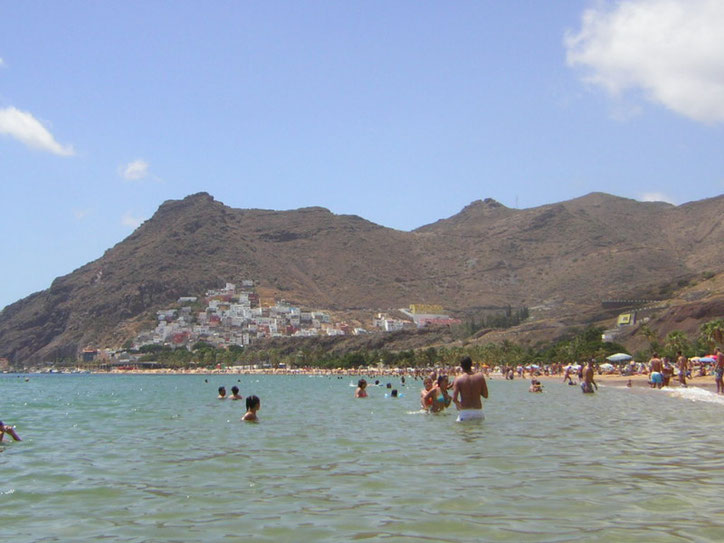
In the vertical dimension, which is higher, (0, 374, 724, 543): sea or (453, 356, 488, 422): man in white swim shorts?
(453, 356, 488, 422): man in white swim shorts

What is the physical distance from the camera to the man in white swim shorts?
15.8 meters

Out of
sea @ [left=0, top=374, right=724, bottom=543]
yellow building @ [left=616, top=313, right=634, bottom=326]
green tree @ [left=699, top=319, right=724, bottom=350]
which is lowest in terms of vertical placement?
sea @ [left=0, top=374, right=724, bottom=543]

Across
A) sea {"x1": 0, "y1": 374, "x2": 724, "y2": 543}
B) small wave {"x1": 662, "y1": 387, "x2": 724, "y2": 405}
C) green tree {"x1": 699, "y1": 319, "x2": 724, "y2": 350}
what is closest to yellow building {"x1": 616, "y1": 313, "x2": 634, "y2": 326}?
green tree {"x1": 699, "y1": 319, "x2": 724, "y2": 350}

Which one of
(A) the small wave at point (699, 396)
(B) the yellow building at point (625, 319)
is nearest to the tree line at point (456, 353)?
(B) the yellow building at point (625, 319)

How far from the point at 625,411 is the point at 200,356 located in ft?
542

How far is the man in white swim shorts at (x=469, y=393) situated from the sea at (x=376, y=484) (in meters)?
Answer: 0.27

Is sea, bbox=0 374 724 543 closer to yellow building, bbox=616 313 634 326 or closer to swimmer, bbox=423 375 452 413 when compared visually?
swimmer, bbox=423 375 452 413

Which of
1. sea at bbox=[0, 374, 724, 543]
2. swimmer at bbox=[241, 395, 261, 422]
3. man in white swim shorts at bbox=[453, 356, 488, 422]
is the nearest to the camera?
sea at bbox=[0, 374, 724, 543]

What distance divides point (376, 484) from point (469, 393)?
703cm

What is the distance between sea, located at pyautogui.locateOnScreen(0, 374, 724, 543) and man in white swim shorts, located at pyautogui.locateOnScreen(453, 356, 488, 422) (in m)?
0.27

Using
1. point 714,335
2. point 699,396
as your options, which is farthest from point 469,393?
point 714,335

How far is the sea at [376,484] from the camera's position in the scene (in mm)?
7008

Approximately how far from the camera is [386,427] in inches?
703

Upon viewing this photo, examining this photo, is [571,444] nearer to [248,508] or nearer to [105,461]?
[248,508]
